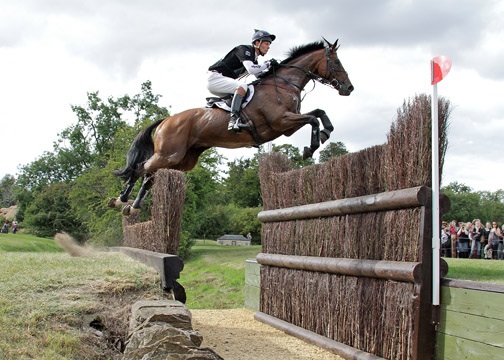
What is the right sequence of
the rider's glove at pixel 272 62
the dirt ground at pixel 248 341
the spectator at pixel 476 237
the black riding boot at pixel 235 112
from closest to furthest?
1. the black riding boot at pixel 235 112
2. the dirt ground at pixel 248 341
3. the rider's glove at pixel 272 62
4. the spectator at pixel 476 237

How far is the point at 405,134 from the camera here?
15.5ft

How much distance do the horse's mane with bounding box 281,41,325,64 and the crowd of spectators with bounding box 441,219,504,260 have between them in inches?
304

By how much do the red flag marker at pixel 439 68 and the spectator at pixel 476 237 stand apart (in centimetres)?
907

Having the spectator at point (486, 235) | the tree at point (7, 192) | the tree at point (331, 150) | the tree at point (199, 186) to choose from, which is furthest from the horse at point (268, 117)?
the tree at point (7, 192)

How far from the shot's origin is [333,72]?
5.84m

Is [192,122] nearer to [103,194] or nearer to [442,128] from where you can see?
[442,128]

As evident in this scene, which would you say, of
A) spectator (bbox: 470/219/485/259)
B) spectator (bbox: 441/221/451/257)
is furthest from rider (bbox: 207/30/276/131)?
spectator (bbox: 441/221/451/257)

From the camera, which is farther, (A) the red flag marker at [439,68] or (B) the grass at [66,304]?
(A) the red flag marker at [439,68]

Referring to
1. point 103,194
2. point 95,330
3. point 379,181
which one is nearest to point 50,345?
point 95,330

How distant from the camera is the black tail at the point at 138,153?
270 inches

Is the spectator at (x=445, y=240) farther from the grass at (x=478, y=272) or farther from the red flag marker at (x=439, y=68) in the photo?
the red flag marker at (x=439, y=68)

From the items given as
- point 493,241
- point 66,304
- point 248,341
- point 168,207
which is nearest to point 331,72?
point 168,207

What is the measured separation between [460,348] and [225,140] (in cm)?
316

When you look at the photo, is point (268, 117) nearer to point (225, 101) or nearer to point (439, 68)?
point (225, 101)
